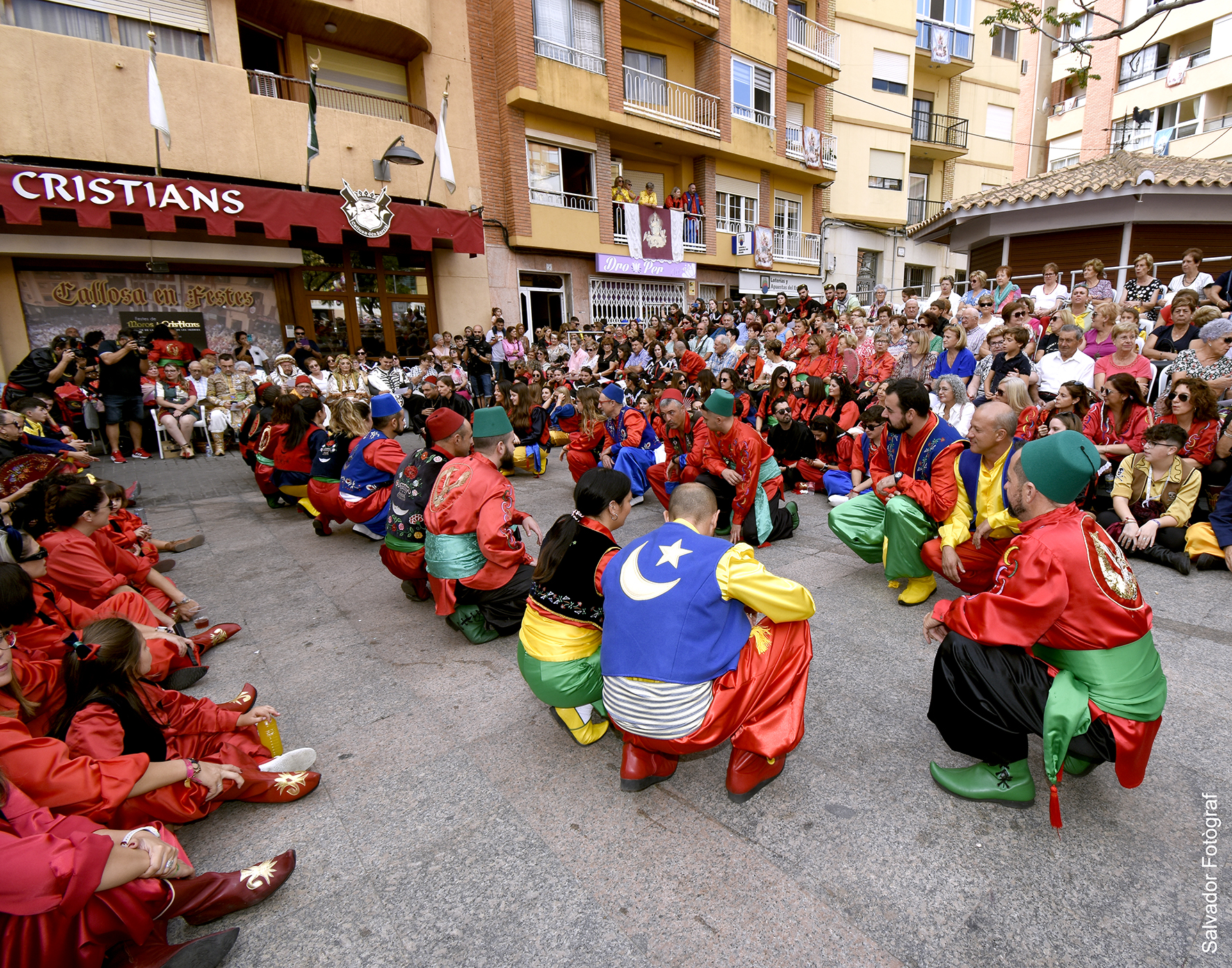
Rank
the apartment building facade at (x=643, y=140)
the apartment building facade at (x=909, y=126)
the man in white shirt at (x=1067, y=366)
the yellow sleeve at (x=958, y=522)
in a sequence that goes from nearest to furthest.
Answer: the yellow sleeve at (x=958, y=522) → the man in white shirt at (x=1067, y=366) → the apartment building facade at (x=643, y=140) → the apartment building facade at (x=909, y=126)

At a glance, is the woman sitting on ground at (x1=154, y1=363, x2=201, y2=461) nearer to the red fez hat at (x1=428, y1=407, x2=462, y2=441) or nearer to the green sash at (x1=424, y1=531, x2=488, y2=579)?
the red fez hat at (x1=428, y1=407, x2=462, y2=441)

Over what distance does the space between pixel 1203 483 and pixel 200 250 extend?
14.6 meters

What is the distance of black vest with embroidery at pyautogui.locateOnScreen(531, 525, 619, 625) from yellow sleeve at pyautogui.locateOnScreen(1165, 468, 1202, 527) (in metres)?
4.71

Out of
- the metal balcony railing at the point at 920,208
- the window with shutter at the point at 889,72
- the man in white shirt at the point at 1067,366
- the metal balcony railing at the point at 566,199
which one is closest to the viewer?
the man in white shirt at the point at 1067,366

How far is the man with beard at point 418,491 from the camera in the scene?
4.38 meters

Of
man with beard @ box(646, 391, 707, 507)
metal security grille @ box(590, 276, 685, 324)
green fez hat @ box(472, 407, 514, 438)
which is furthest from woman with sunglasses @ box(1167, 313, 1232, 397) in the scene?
metal security grille @ box(590, 276, 685, 324)

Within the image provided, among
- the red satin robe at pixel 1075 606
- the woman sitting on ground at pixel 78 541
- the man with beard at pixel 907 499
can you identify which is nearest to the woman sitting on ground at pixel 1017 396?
the man with beard at pixel 907 499

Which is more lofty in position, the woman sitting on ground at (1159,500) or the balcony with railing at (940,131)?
the balcony with railing at (940,131)

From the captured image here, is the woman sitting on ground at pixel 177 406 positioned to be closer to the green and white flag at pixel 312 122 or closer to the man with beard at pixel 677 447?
the green and white flag at pixel 312 122

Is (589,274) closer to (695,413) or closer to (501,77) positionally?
(501,77)

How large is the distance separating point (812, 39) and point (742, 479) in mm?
23275

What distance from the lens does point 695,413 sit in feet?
20.0

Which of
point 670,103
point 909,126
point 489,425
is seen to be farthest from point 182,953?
point 909,126

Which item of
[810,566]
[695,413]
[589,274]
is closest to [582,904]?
[810,566]
